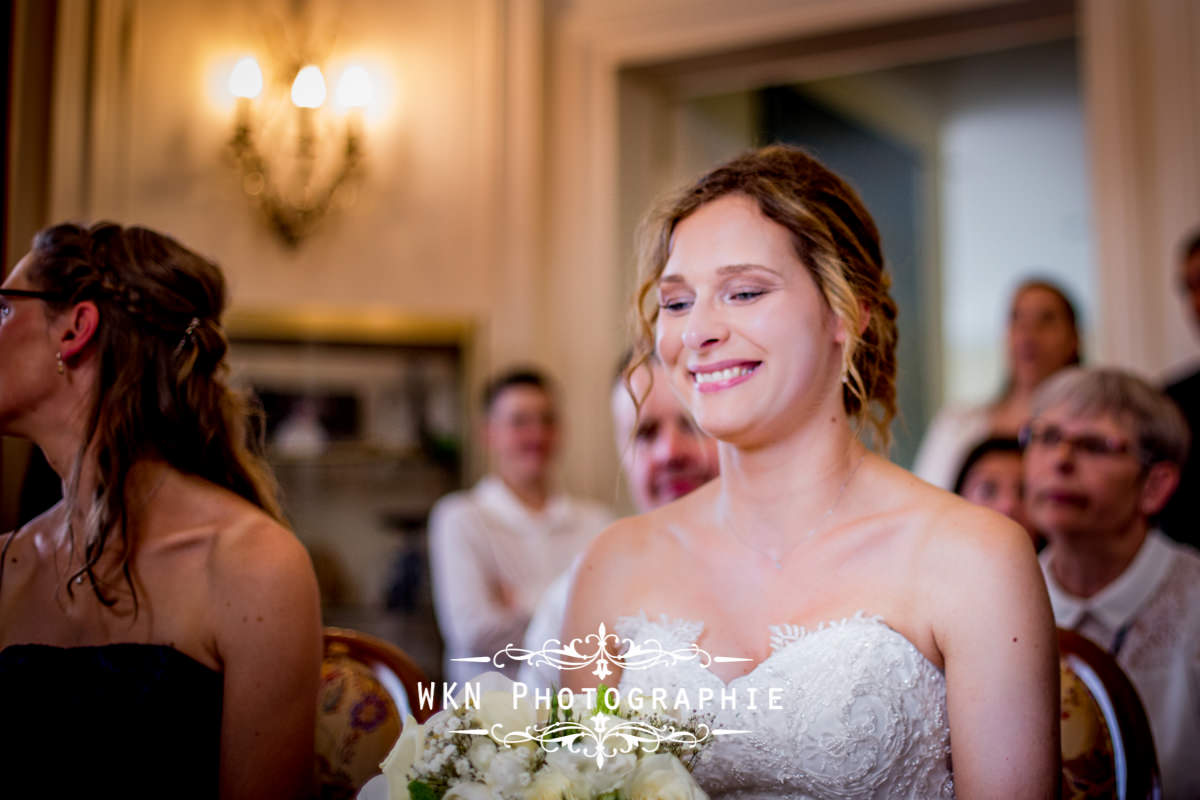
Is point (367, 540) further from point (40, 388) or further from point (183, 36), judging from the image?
point (40, 388)

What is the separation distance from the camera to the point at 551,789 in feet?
3.22

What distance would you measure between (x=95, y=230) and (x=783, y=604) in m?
1.18

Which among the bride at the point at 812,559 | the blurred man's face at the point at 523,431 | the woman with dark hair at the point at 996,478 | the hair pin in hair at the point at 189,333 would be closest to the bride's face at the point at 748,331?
the bride at the point at 812,559

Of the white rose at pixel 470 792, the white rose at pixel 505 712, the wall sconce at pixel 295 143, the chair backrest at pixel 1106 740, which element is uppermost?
the wall sconce at pixel 295 143

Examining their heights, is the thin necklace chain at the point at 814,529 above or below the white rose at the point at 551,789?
above

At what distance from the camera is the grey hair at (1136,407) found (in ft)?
7.30

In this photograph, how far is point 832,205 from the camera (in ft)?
5.08

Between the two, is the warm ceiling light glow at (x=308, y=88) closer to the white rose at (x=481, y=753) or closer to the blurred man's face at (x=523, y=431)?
the blurred man's face at (x=523, y=431)

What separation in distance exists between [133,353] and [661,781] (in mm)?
1084

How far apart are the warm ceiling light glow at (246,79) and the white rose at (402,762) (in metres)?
3.40

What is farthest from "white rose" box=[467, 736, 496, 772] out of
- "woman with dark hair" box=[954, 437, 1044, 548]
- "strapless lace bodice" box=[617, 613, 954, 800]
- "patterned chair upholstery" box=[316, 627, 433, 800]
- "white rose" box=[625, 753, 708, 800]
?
"woman with dark hair" box=[954, 437, 1044, 548]

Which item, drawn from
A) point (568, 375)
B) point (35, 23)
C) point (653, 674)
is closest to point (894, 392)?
point (653, 674)

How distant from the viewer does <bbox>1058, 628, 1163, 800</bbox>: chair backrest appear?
1563 millimetres

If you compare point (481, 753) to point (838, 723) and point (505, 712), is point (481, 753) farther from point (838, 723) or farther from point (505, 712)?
point (838, 723)
